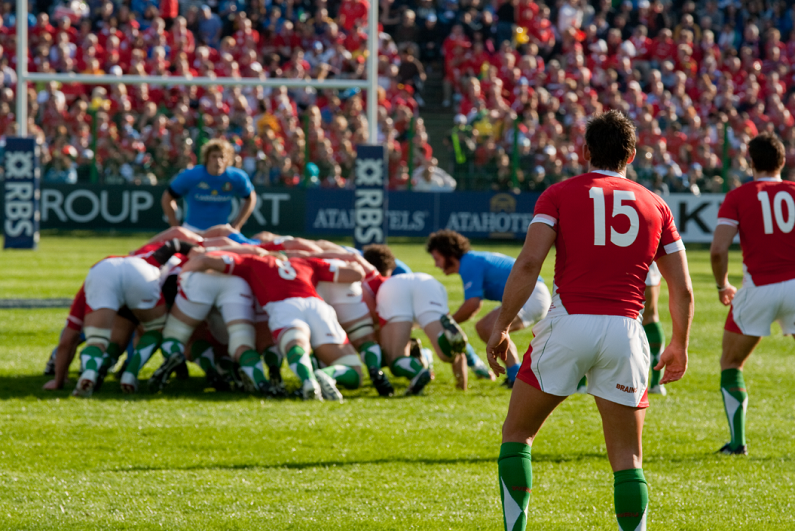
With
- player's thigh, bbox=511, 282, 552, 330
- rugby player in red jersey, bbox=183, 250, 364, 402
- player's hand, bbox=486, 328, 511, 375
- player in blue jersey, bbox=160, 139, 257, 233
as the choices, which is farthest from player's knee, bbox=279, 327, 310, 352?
player's hand, bbox=486, 328, 511, 375

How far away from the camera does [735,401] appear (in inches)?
228

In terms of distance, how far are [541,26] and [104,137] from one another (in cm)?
1175

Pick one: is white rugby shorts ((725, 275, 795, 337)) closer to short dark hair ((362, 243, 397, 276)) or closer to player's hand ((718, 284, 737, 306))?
player's hand ((718, 284, 737, 306))

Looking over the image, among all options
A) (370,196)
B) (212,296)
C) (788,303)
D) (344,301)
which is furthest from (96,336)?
(370,196)

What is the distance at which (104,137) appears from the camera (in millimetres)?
19625

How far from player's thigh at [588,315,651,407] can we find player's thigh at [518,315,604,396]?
3 cm

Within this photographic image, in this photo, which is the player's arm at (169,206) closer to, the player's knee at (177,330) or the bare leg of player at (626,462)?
the player's knee at (177,330)

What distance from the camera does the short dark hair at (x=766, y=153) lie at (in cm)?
588

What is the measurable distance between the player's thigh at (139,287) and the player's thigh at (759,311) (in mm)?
4300

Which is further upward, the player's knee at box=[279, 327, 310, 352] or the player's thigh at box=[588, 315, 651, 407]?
the player's thigh at box=[588, 315, 651, 407]

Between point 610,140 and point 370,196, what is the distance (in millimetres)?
10475

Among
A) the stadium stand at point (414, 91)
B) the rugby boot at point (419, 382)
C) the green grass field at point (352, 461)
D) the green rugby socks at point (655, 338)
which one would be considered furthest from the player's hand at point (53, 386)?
the stadium stand at point (414, 91)

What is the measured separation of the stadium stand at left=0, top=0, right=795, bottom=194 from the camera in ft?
65.4

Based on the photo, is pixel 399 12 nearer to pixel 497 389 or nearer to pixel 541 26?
pixel 541 26
